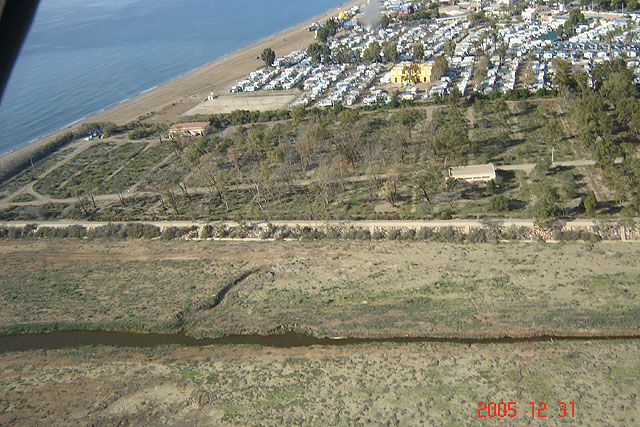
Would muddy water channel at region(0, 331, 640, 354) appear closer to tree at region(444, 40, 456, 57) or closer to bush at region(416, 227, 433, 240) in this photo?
bush at region(416, 227, 433, 240)

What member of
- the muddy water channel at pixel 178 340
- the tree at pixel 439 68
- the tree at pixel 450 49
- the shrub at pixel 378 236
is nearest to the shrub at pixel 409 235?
the shrub at pixel 378 236

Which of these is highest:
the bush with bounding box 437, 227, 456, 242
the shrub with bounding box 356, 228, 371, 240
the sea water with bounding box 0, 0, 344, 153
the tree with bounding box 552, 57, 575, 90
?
the sea water with bounding box 0, 0, 344, 153

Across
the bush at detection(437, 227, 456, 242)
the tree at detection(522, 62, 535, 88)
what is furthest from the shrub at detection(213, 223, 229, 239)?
the tree at detection(522, 62, 535, 88)

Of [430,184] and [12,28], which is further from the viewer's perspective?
[430,184]

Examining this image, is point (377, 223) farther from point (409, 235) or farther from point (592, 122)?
point (592, 122)

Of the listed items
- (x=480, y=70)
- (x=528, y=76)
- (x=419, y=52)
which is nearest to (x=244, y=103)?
(x=419, y=52)

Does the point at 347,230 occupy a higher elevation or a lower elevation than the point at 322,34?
lower
